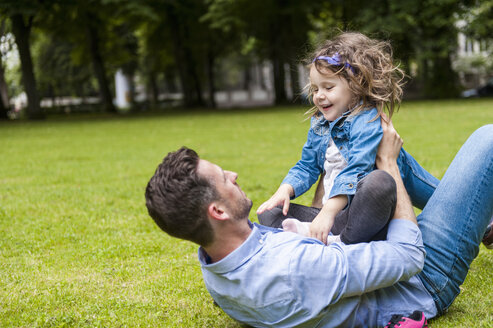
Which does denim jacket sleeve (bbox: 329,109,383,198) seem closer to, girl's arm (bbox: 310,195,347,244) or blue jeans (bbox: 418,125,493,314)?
girl's arm (bbox: 310,195,347,244)

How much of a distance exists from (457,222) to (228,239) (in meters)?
1.25

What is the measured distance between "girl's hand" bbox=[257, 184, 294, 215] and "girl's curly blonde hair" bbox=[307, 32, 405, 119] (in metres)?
0.61

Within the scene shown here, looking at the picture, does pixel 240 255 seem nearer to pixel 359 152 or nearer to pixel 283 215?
pixel 283 215

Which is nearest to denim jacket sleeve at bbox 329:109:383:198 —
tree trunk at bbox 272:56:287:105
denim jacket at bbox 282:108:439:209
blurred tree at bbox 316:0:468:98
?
denim jacket at bbox 282:108:439:209

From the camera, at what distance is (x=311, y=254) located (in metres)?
2.70

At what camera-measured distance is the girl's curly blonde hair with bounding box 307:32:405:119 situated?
11.3 ft

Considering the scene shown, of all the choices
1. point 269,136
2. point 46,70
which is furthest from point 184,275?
point 46,70

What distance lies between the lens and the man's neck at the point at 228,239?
271 cm

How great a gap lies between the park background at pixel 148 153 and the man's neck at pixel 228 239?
0.84 m

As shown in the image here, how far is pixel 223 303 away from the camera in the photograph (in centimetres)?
300

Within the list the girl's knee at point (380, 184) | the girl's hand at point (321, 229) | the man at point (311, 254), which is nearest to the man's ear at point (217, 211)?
the man at point (311, 254)

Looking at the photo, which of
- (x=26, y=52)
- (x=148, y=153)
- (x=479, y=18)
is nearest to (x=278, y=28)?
(x=479, y=18)

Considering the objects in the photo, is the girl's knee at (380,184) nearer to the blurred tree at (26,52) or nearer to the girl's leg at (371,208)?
the girl's leg at (371,208)

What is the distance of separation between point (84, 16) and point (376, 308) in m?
33.8
